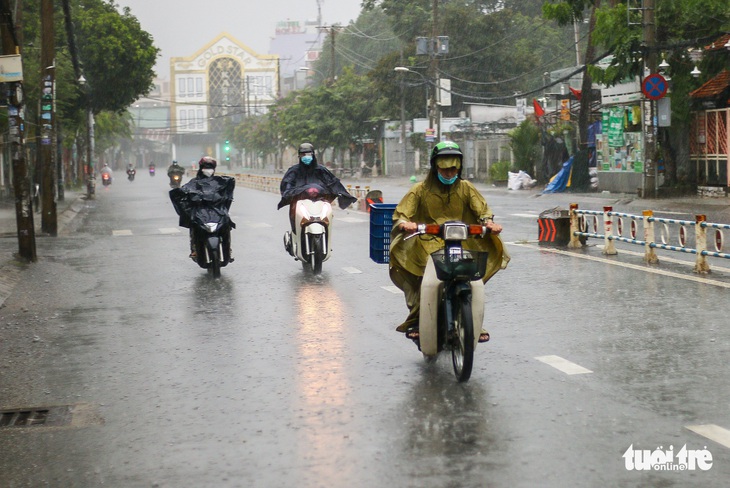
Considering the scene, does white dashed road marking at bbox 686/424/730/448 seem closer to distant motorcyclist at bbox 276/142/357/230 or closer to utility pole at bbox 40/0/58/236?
distant motorcyclist at bbox 276/142/357/230

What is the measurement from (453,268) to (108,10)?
45.2 m

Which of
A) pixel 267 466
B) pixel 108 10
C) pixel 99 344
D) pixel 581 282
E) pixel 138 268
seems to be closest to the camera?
pixel 267 466

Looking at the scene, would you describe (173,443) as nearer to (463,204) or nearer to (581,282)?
(463,204)

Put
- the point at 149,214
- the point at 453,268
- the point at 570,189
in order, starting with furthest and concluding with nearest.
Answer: the point at 570,189 < the point at 149,214 < the point at 453,268

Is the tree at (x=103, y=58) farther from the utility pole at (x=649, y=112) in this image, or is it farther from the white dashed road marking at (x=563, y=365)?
the white dashed road marking at (x=563, y=365)

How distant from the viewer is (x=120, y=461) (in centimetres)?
603

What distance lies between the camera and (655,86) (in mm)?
29781

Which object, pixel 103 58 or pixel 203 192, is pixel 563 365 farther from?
pixel 103 58

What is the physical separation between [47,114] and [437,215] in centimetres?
1504

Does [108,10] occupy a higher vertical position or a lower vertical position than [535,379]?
higher

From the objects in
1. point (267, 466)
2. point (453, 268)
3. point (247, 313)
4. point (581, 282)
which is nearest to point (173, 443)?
point (267, 466)

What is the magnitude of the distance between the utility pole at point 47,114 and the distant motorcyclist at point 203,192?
7086 millimetres

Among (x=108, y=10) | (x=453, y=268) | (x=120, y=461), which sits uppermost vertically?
(x=108, y=10)

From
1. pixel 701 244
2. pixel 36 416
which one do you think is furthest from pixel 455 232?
pixel 701 244
